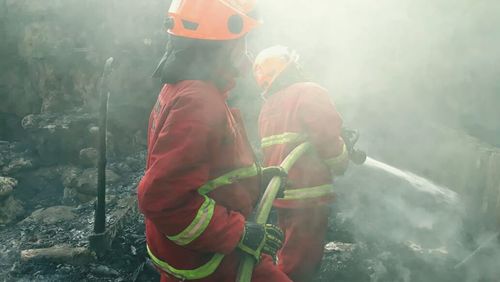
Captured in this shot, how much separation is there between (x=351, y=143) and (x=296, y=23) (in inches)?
206

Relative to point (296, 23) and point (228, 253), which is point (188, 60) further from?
point (296, 23)

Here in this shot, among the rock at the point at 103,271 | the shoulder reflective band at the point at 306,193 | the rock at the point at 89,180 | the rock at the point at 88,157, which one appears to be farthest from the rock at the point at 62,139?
the shoulder reflective band at the point at 306,193

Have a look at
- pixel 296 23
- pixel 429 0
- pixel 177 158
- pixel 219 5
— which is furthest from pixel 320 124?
pixel 296 23

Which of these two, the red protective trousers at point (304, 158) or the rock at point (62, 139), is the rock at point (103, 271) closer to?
the red protective trousers at point (304, 158)

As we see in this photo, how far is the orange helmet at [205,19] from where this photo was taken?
1.97 meters

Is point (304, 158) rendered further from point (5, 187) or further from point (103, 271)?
point (5, 187)

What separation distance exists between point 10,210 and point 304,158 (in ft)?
18.2

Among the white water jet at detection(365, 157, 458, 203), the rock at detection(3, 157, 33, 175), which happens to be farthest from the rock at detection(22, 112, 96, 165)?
the white water jet at detection(365, 157, 458, 203)

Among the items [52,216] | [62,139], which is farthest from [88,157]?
[52,216]

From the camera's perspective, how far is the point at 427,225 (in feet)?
17.0

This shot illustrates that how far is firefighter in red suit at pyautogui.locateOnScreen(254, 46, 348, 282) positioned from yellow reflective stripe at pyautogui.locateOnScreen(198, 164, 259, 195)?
4.74 feet

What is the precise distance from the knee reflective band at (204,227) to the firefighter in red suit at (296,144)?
4.58 feet

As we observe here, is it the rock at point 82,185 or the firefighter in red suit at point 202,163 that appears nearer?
the firefighter in red suit at point 202,163

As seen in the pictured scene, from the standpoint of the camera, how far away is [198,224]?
6.03ft
